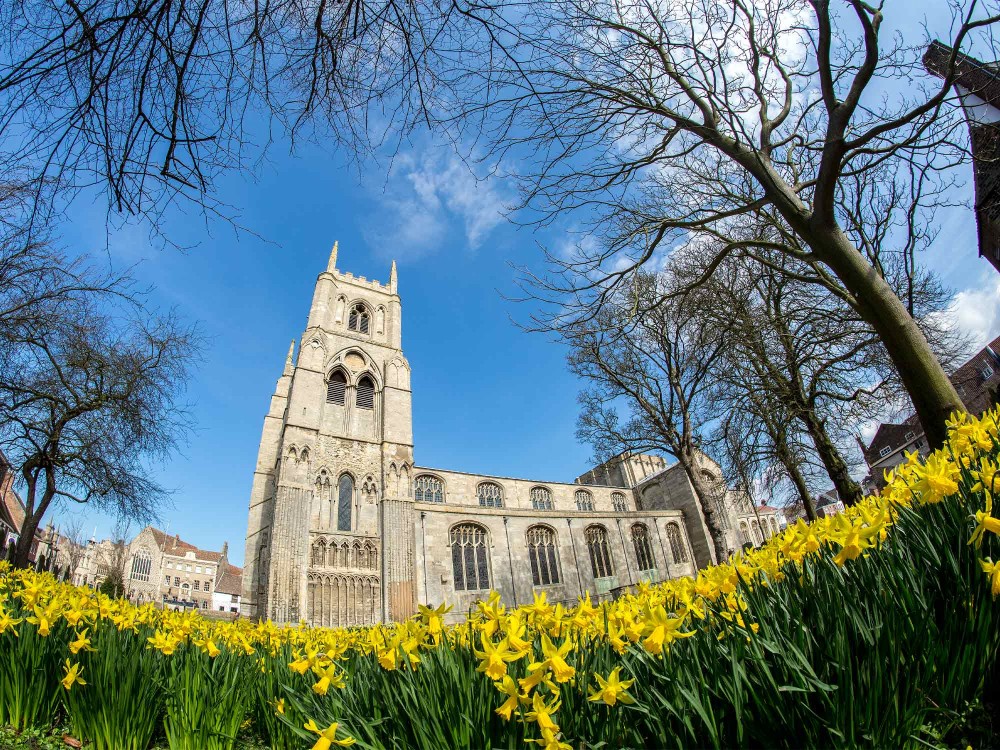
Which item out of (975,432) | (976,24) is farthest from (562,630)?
(976,24)

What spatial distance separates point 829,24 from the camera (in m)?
4.55

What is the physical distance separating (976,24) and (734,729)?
6.34 m

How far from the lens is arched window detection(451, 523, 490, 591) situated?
73.9 ft

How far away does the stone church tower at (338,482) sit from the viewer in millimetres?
19750

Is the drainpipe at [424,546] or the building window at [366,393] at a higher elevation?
the building window at [366,393]

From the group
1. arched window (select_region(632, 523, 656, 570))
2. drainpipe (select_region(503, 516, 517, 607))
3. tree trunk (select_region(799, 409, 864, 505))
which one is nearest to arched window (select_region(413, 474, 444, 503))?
drainpipe (select_region(503, 516, 517, 607))

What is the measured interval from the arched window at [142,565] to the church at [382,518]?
52312 mm

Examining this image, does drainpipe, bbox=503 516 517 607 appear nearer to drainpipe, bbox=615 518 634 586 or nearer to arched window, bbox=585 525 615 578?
arched window, bbox=585 525 615 578

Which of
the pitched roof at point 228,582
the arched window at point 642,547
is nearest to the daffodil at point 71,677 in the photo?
the arched window at point 642,547

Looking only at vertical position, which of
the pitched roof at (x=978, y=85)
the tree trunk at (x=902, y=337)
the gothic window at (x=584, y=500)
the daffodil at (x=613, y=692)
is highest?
the gothic window at (x=584, y=500)

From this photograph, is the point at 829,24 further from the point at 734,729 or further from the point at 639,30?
the point at 734,729

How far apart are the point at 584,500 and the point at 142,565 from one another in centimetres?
6485

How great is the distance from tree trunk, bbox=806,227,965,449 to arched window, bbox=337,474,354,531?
21379 mm

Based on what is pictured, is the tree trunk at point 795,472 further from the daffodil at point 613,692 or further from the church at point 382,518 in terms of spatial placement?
the daffodil at point 613,692
